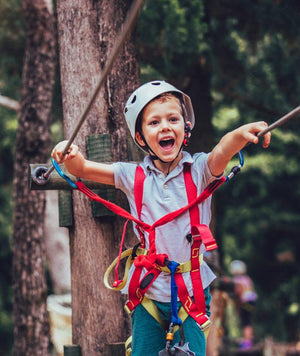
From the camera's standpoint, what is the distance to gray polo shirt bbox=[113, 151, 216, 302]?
3.45m

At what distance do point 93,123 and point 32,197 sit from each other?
3.89 m

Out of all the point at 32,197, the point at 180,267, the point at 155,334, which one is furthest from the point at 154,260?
the point at 32,197

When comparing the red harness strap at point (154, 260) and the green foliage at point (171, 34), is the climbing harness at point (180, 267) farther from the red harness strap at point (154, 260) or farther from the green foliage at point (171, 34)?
the green foliage at point (171, 34)

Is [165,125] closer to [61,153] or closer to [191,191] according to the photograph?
[191,191]

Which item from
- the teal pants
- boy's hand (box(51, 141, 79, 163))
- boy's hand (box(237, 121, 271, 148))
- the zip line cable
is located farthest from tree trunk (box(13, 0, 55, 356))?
boy's hand (box(237, 121, 271, 148))

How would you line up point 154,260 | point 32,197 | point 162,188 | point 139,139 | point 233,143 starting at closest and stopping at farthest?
point 233,143 < point 154,260 < point 162,188 < point 139,139 < point 32,197

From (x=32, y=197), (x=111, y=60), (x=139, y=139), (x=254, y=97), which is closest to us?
(x=111, y=60)

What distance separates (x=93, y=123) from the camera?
448cm

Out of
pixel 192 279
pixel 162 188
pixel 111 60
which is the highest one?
pixel 111 60

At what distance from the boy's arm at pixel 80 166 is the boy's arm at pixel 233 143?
0.55 metres

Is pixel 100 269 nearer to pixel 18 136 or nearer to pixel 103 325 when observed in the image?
pixel 103 325

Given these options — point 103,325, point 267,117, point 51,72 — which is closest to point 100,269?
point 103,325

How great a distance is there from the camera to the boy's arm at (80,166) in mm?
3370

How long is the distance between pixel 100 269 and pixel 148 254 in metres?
0.97
